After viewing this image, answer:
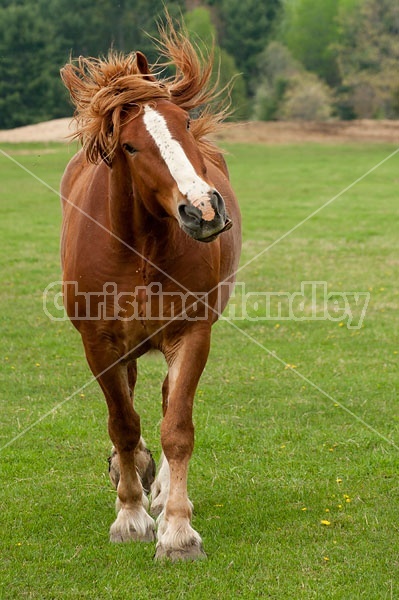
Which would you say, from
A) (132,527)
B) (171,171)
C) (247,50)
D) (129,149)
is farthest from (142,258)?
(247,50)

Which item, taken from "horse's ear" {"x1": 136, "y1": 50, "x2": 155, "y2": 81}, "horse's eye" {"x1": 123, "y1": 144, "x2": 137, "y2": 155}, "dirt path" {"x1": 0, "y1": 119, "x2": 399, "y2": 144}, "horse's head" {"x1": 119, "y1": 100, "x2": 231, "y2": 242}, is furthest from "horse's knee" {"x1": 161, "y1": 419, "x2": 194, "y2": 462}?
"dirt path" {"x1": 0, "y1": 119, "x2": 399, "y2": 144}

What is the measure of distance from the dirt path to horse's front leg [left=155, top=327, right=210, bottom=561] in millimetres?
36612

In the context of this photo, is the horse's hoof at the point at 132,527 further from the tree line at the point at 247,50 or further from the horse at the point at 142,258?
the tree line at the point at 247,50

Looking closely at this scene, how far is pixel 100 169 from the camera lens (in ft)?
15.4

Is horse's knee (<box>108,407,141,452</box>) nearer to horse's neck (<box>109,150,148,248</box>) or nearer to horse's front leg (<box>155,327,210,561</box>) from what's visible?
horse's front leg (<box>155,327,210,561</box>)

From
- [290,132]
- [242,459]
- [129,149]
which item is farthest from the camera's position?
[290,132]

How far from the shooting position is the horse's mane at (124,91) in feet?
13.5

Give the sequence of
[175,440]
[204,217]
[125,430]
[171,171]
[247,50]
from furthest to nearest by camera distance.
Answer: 1. [247,50]
2. [125,430]
3. [175,440]
4. [171,171]
5. [204,217]

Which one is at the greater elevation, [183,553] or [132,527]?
[183,553]

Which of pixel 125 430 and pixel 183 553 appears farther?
pixel 125 430

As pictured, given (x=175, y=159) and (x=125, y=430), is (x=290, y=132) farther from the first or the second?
(x=175, y=159)

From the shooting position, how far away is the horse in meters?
4.02

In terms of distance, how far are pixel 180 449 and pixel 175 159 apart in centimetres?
148

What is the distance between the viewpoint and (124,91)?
4.16 m
